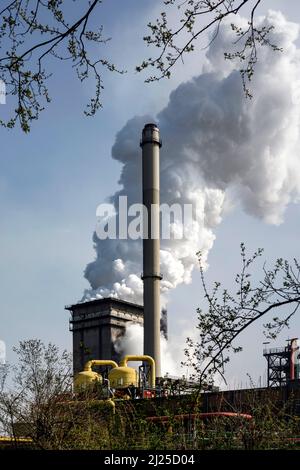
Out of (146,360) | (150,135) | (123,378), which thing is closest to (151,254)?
(146,360)

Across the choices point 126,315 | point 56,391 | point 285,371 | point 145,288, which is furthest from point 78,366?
point 56,391

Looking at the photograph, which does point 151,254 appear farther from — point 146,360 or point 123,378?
point 123,378

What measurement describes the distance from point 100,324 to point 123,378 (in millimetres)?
14997

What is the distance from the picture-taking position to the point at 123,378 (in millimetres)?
35156

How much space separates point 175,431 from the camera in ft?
31.0

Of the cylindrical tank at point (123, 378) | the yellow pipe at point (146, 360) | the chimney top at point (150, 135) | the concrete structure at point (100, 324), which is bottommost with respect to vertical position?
the cylindrical tank at point (123, 378)

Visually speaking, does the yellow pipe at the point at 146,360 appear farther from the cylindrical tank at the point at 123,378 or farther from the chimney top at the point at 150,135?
the chimney top at the point at 150,135

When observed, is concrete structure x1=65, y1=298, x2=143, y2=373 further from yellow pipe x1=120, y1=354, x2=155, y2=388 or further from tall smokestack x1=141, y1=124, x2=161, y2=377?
yellow pipe x1=120, y1=354, x2=155, y2=388

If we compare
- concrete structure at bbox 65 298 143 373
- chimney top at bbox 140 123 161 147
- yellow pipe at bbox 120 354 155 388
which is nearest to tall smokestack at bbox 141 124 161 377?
chimney top at bbox 140 123 161 147

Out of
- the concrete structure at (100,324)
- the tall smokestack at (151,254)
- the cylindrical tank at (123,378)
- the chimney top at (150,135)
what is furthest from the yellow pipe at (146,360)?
the chimney top at (150,135)

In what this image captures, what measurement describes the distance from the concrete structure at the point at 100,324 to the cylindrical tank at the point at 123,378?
13.3 metres

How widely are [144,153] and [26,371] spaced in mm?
29206

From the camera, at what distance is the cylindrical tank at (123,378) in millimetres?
34938

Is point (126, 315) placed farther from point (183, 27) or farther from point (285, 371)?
point (183, 27)
